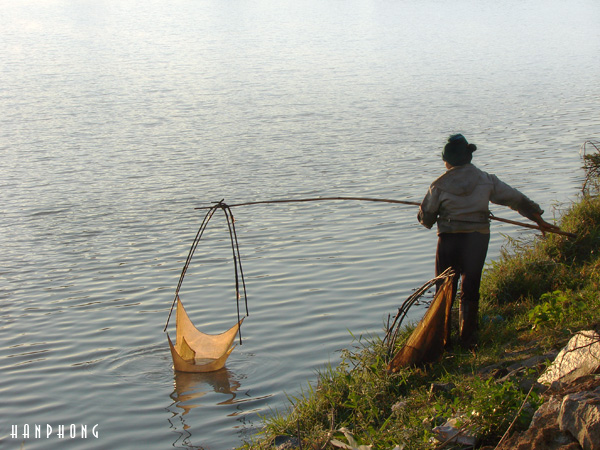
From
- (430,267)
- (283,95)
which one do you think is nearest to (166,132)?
(283,95)

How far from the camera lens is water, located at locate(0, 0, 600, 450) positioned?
242 inches

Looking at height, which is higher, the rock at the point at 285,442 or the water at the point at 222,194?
the water at the point at 222,194

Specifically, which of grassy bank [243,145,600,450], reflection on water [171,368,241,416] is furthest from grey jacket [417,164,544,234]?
reflection on water [171,368,241,416]

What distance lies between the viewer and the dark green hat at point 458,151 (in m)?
5.25

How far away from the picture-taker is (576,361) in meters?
4.16

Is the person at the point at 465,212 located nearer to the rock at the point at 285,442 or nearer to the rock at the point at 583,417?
the rock at the point at 285,442

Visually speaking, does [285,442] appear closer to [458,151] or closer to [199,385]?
[199,385]

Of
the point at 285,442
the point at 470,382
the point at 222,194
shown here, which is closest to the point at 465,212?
the point at 470,382

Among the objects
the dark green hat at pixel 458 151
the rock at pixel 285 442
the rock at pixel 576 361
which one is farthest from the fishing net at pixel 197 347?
the rock at pixel 576 361

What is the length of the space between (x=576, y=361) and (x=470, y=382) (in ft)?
2.27

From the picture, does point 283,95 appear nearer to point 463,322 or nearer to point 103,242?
point 103,242

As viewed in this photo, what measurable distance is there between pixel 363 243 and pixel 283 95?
14065mm

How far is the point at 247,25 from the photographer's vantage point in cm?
4491

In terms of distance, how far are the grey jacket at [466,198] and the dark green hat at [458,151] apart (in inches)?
1.8
